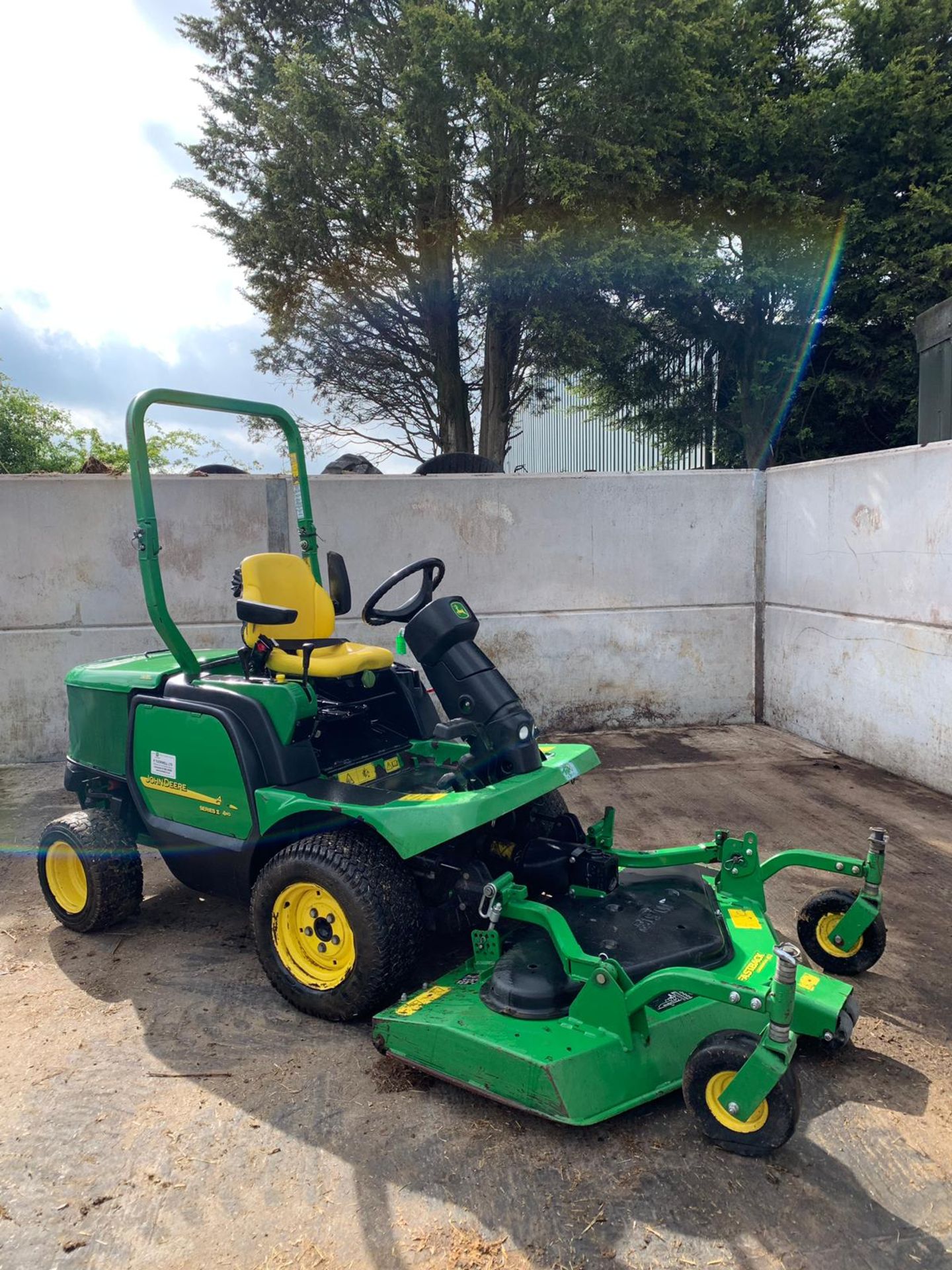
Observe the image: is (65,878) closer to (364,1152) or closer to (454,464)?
(364,1152)

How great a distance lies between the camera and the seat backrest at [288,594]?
357cm

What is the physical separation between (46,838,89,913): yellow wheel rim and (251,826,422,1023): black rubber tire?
1205 mm

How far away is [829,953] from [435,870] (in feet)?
4.82

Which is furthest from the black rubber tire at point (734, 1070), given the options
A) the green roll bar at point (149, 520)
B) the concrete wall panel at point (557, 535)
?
the concrete wall panel at point (557, 535)

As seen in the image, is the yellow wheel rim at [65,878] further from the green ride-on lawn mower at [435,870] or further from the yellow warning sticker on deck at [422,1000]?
the yellow warning sticker on deck at [422,1000]

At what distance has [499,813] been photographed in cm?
282

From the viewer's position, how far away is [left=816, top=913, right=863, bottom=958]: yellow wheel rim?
10.4 ft

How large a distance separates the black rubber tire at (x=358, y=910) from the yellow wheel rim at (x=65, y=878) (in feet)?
3.95

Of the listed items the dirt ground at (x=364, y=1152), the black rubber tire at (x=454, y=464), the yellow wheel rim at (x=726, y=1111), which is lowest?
the dirt ground at (x=364, y=1152)

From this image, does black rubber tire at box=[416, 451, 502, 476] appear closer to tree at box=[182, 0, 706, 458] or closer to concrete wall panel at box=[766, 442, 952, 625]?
concrete wall panel at box=[766, 442, 952, 625]

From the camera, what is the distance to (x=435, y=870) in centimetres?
297

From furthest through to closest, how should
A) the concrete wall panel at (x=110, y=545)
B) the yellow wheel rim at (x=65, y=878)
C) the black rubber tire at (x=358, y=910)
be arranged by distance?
the concrete wall panel at (x=110, y=545), the yellow wheel rim at (x=65, y=878), the black rubber tire at (x=358, y=910)

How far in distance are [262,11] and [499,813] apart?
16.1 metres

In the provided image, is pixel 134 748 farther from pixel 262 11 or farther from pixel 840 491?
pixel 262 11
